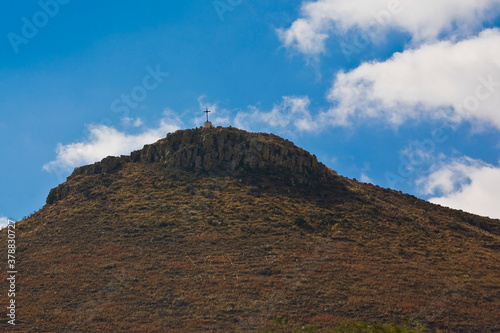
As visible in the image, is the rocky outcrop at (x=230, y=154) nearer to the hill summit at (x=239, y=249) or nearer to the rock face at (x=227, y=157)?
the rock face at (x=227, y=157)

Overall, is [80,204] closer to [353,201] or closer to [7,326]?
[7,326]

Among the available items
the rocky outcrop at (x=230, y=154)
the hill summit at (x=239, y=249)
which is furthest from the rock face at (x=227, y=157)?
the hill summit at (x=239, y=249)

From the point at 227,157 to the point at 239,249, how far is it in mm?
18355

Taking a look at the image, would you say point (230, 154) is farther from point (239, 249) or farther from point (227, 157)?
point (239, 249)

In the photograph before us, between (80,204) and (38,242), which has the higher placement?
(80,204)

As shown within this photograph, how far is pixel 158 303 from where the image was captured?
3619 cm

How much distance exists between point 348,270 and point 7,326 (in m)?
27.2

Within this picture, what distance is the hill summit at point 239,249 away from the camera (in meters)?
34.6

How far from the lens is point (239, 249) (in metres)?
45.0

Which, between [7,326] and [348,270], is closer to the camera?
[7,326]

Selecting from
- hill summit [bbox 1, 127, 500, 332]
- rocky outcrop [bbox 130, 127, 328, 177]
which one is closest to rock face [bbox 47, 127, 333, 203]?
rocky outcrop [bbox 130, 127, 328, 177]

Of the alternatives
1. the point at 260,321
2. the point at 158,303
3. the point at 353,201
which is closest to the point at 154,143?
the point at 353,201

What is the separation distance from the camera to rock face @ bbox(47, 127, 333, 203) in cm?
6034

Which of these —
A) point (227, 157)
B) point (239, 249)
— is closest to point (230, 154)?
point (227, 157)
